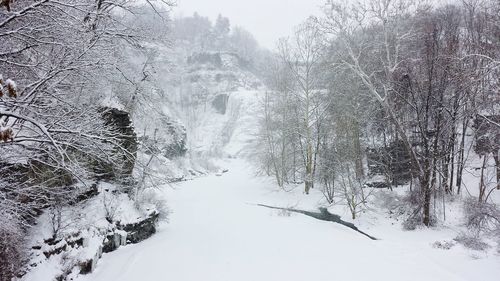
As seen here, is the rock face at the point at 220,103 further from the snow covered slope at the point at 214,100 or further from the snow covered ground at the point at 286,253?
the snow covered ground at the point at 286,253

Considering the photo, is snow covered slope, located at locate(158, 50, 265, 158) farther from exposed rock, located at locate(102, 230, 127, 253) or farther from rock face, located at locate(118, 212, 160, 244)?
exposed rock, located at locate(102, 230, 127, 253)

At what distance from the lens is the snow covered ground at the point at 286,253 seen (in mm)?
8805

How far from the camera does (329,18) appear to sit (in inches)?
601

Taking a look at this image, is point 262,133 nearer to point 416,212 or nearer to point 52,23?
point 416,212

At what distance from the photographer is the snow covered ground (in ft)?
28.9

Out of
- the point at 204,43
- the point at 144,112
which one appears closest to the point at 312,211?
the point at 144,112

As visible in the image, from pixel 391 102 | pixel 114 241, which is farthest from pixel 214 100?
pixel 114 241

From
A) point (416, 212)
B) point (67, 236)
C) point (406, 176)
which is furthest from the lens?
point (406, 176)

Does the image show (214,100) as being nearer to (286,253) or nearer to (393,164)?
(393,164)

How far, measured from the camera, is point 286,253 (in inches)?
430

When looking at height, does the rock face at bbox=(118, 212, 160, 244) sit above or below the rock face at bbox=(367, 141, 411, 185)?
below

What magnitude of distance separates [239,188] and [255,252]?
57.6ft

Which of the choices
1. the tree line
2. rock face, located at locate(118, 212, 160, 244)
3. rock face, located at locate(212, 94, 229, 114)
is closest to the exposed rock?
rock face, located at locate(118, 212, 160, 244)

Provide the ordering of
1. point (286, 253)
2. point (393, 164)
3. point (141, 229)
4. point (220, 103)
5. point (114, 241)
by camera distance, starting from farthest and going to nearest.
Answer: point (220, 103)
point (393, 164)
point (141, 229)
point (114, 241)
point (286, 253)
